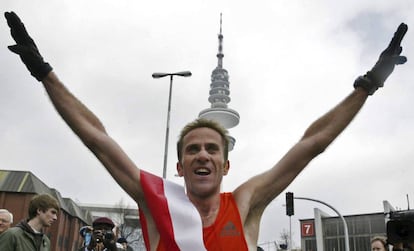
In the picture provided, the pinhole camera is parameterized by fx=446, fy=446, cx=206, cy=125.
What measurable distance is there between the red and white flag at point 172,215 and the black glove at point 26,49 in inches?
28.4

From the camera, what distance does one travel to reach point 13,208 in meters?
37.6

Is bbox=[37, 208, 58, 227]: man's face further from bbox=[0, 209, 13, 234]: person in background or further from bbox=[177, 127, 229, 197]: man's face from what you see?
bbox=[177, 127, 229, 197]: man's face

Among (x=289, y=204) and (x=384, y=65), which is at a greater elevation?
(x=289, y=204)

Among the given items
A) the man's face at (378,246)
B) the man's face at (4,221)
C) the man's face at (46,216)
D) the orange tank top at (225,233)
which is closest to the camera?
the orange tank top at (225,233)

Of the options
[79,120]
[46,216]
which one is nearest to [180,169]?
[79,120]

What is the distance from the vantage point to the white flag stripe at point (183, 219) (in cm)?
210

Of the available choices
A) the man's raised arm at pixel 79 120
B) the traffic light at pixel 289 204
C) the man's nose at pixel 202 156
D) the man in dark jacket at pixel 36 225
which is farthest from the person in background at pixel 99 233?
the traffic light at pixel 289 204

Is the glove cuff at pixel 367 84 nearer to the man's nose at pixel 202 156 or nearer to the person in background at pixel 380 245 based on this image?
the man's nose at pixel 202 156

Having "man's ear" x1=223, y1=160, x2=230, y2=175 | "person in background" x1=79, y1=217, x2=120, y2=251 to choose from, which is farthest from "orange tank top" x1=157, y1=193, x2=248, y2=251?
"person in background" x1=79, y1=217, x2=120, y2=251

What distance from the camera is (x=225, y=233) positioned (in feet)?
6.92

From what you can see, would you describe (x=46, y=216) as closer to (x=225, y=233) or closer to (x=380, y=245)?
(x=225, y=233)

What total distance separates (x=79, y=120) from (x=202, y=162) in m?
0.65

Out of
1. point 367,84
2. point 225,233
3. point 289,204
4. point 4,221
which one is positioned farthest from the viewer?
point 289,204

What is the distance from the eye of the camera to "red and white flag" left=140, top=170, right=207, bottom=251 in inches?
83.2
